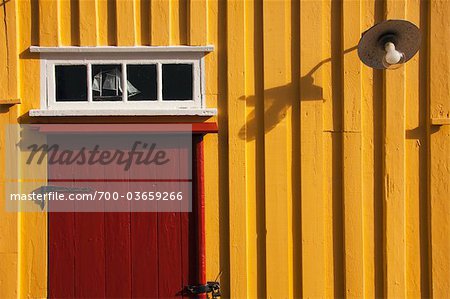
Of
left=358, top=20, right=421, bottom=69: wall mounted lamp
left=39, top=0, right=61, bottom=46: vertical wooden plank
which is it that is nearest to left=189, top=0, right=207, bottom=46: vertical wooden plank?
left=39, top=0, right=61, bottom=46: vertical wooden plank

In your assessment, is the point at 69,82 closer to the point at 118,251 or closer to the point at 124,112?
the point at 124,112

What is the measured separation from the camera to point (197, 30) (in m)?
3.66

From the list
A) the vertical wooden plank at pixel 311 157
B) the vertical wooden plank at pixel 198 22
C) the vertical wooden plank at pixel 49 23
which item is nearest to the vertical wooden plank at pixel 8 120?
the vertical wooden plank at pixel 49 23

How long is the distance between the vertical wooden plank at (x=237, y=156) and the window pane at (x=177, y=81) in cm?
27

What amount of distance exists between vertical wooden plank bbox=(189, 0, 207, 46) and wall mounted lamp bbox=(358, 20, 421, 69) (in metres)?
1.16

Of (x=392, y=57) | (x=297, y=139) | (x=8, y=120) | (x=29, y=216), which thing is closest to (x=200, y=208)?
(x=297, y=139)

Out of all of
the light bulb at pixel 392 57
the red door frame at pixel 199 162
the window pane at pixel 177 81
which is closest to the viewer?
the light bulb at pixel 392 57

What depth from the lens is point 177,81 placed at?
371 centimetres

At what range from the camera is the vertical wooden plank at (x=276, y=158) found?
366cm

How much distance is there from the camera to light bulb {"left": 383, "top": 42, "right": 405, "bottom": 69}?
329 centimetres

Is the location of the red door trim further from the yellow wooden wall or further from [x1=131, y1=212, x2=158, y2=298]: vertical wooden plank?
[x1=131, y1=212, x2=158, y2=298]: vertical wooden plank

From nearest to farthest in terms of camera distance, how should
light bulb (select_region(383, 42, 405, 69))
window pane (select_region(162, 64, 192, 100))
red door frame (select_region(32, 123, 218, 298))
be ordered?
light bulb (select_region(383, 42, 405, 69))
red door frame (select_region(32, 123, 218, 298))
window pane (select_region(162, 64, 192, 100))

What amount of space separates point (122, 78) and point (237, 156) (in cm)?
108

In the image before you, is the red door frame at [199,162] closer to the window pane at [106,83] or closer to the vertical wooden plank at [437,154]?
the window pane at [106,83]
